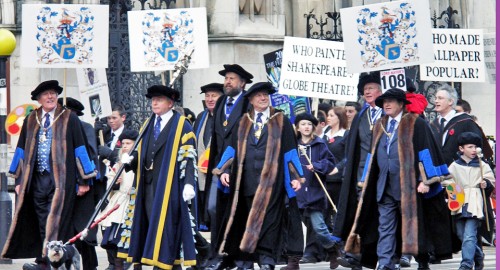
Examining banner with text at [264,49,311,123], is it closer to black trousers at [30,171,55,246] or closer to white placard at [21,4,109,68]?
white placard at [21,4,109,68]

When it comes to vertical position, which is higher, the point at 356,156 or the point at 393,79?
the point at 393,79

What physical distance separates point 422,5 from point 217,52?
8144mm

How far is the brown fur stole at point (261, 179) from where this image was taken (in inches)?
642

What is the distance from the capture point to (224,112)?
17547 mm

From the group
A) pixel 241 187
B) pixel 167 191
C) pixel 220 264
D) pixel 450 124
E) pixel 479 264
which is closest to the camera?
pixel 167 191

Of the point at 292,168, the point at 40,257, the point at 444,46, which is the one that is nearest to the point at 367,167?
the point at 292,168

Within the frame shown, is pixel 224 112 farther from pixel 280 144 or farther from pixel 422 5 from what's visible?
pixel 422 5

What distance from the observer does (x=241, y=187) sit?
16516 millimetres

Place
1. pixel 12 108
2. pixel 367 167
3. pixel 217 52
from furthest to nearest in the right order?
1. pixel 217 52
2. pixel 12 108
3. pixel 367 167

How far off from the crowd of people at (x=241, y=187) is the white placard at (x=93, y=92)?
5069 millimetres

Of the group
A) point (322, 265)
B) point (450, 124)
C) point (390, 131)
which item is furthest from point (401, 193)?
point (322, 265)

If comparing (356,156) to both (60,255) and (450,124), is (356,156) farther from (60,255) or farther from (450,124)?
(60,255)

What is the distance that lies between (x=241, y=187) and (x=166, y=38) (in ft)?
15.4

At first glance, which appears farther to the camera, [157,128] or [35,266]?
[35,266]
